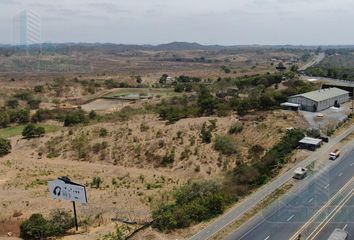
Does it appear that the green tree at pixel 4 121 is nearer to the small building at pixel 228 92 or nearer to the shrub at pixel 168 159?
the shrub at pixel 168 159

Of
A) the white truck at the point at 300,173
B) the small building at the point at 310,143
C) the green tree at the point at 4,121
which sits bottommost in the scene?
the green tree at the point at 4,121

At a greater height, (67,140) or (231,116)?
(231,116)

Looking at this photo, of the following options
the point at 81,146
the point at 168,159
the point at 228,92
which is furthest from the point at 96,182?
the point at 228,92

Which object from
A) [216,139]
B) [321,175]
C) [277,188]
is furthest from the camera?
[216,139]

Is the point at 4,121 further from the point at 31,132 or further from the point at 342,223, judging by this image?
the point at 342,223

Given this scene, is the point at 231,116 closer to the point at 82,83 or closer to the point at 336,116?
the point at 336,116

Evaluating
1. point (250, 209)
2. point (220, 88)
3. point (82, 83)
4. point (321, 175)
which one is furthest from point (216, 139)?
point (82, 83)

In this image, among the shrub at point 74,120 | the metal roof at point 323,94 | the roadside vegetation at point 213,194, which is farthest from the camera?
the shrub at point 74,120

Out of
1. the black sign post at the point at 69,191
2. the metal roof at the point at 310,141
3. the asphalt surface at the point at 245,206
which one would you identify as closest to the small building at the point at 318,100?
the metal roof at the point at 310,141
